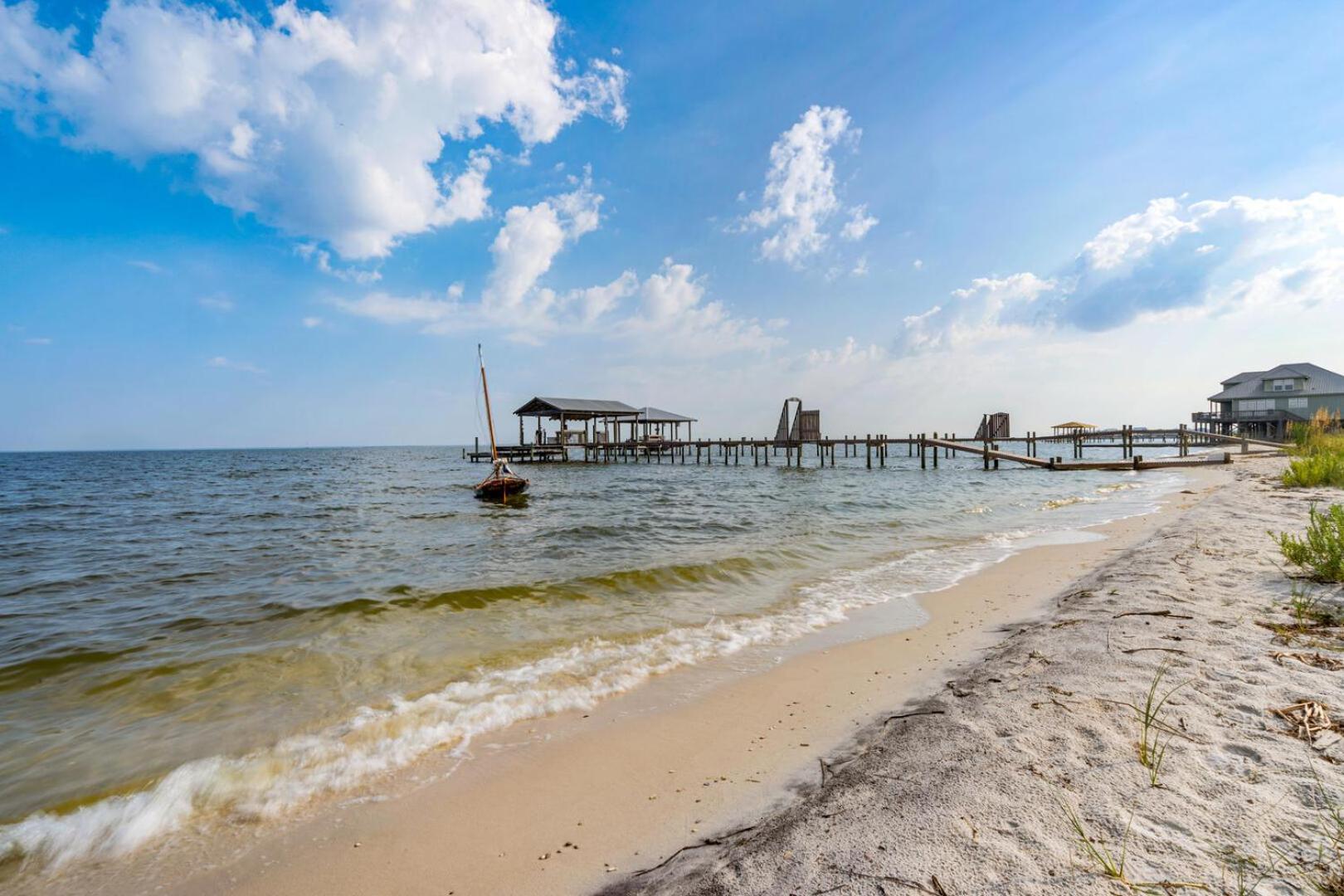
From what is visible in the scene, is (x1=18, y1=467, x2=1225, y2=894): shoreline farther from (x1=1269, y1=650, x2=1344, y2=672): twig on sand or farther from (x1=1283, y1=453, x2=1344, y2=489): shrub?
(x1=1283, y1=453, x2=1344, y2=489): shrub

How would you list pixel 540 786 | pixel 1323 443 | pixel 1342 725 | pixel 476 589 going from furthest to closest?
pixel 1323 443, pixel 476 589, pixel 540 786, pixel 1342 725

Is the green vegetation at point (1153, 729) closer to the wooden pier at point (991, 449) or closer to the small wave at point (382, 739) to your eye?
the small wave at point (382, 739)

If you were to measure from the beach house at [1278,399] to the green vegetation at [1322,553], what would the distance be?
180ft

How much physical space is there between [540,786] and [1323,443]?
27023 millimetres

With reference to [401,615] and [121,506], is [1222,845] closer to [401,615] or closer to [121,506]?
[401,615]

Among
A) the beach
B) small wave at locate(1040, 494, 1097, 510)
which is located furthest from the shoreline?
small wave at locate(1040, 494, 1097, 510)

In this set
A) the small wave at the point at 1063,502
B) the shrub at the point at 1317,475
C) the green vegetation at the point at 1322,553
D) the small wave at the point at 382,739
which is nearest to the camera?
the small wave at the point at 382,739

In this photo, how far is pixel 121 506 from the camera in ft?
69.1

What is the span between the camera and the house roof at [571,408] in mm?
40312

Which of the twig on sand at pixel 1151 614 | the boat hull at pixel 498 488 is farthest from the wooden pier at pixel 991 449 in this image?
the twig on sand at pixel 1151 614

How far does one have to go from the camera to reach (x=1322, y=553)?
17.2 feet

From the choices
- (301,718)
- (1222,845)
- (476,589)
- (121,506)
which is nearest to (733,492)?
(476,589)

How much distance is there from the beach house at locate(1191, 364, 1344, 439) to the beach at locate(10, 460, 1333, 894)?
58.9 metres

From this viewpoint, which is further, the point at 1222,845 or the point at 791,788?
the point at 791,788
